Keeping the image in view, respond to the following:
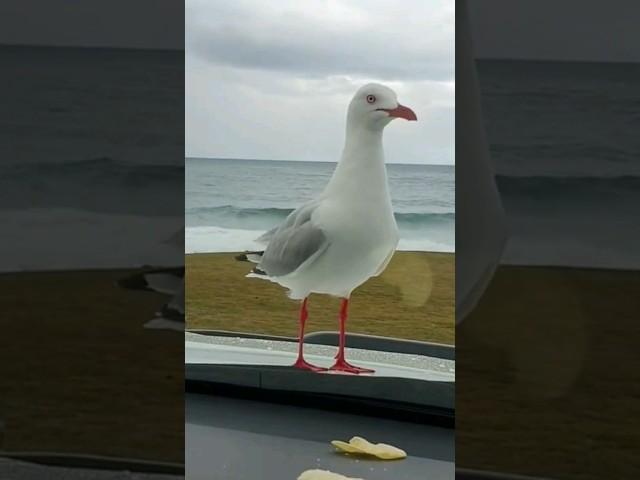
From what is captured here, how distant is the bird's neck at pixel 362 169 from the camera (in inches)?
141

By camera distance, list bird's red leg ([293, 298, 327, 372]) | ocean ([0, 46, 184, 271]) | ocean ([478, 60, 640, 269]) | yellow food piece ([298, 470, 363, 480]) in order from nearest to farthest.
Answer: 1. ocean ([478, 60, 640, 269])
2. ocean ([0, 46, 184, 271])
3. yellow food piece ([298, 470, 363, 480])
4. bird's red leg ([293, 298, 327, 372])

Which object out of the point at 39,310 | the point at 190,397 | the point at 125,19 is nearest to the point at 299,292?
the point at 190,397

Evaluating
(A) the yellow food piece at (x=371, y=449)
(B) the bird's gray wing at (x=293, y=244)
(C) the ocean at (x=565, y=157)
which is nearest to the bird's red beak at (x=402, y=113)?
(B) the bird's gray wing at (x=293, y=244)

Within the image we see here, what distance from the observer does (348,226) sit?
3.55 meters

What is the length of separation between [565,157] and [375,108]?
945mm

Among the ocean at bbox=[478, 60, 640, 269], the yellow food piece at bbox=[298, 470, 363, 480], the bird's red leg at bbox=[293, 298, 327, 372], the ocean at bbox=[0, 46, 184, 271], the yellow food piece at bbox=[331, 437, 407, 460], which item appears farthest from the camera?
the bird's red leg at bbox=[293, 298, 327, 372]

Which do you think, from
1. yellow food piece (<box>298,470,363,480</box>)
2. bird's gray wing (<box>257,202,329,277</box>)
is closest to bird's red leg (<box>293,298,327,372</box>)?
bird's gray wing (<box>257,202,329,277</box>)

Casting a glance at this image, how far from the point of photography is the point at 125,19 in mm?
3232

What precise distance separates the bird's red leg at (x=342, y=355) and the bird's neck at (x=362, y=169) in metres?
0.43

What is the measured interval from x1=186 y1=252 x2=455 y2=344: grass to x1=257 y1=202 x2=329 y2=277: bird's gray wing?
0.27 ft

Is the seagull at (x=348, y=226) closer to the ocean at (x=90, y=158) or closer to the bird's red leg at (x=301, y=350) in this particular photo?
the bird's red leg at (x=301, y=350)

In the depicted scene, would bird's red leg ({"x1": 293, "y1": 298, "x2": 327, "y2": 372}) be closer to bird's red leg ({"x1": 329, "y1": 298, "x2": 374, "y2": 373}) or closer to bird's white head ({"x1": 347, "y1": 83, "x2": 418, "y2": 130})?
bird's red leg ({"x1": 329, "y1": 298, "x2": 374, "y2": 373})

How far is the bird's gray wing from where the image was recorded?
357 centimetres

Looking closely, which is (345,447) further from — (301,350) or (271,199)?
(271,199)
